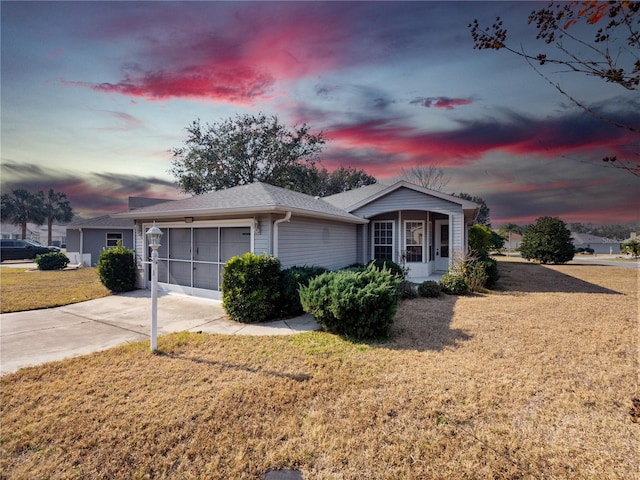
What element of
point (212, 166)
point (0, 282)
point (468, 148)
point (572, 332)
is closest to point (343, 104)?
point (468, 148)

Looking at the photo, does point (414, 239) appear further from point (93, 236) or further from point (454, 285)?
point (93, 236)

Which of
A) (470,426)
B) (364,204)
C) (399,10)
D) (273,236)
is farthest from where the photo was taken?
(364,204)

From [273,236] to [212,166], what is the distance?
21.0 metres

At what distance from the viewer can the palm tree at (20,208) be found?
4334cm

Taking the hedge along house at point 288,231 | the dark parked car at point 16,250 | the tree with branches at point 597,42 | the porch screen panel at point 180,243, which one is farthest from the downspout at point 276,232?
the dark parked car at point 16,250

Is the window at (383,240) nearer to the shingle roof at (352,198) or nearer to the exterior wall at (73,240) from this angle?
the shingle roof at (352,198)

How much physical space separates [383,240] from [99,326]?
11.1 m

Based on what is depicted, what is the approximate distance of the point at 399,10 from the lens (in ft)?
21.5

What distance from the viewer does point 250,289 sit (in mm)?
6594

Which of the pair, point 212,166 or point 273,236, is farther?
point 212,166

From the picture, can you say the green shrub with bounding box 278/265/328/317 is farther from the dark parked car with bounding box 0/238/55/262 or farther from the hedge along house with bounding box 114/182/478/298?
the dark parked car with bounding box 0/238/55/262

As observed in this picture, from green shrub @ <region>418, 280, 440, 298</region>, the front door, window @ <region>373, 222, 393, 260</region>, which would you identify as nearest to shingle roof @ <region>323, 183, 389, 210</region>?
window @ <region>373, 222, 393, 260</region>

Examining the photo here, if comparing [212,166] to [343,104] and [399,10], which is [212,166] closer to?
[343,104]

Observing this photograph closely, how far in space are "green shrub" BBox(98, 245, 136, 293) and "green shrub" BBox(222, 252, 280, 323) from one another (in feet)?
18.5
